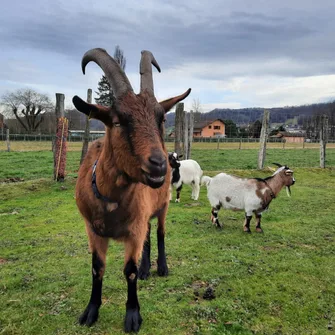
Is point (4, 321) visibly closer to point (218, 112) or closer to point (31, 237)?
point (31, 237)

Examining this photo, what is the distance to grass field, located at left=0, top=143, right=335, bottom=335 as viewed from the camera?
3.44m

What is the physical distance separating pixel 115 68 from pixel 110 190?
3.79 feet

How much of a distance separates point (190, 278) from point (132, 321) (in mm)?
1312

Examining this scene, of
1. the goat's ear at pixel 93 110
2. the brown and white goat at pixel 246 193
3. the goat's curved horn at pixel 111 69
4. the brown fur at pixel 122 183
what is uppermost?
the goat's curved horn at pixel 111 69

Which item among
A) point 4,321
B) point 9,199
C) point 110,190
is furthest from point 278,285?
point 9,199

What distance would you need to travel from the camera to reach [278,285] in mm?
4285

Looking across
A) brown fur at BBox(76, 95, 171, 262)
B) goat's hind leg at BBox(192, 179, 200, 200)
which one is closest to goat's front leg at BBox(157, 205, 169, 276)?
brown fur at BBox(76, 95, 171, 262)

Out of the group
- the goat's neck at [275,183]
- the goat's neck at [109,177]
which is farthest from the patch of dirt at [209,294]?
the goat's neck at [275,183]

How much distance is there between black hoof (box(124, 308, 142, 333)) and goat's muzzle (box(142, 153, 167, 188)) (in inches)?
68.5

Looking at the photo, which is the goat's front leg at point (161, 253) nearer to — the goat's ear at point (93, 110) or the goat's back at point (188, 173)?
the goat's ear at point (93, 110)

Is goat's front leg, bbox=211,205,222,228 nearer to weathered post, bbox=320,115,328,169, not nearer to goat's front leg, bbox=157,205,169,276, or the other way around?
goat's front leg, bbox=157,205,169,276

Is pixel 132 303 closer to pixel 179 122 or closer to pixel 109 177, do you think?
pixel 109 177

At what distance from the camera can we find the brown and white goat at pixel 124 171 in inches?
99.0

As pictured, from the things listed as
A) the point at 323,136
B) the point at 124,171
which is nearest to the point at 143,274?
the point at 124,171
